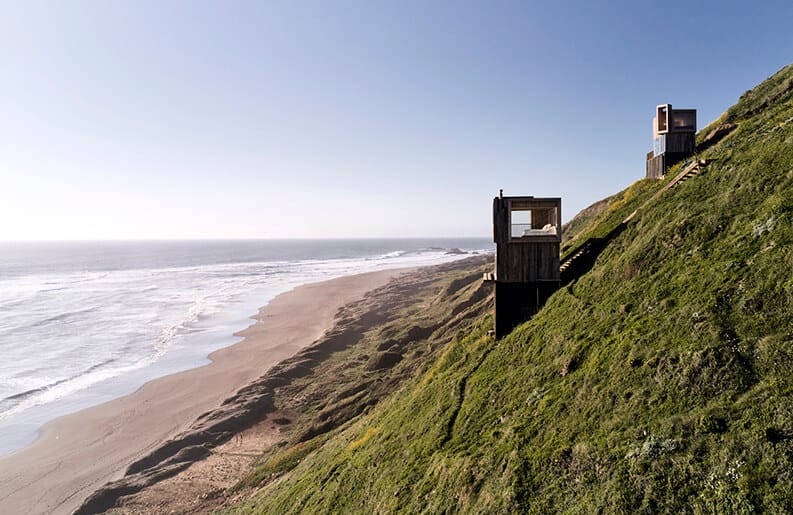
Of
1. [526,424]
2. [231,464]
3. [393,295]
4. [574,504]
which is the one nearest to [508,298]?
[526,424]

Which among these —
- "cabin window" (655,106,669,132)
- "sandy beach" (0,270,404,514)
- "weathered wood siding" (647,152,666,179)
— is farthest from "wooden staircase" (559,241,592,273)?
"sandy beach" (0,270,404,514)

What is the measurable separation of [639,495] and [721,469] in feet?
4.84

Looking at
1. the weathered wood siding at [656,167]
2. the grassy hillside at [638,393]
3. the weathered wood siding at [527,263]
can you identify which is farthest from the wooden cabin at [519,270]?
the weathered wood siding at [656,167]

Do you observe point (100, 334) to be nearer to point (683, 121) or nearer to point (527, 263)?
point (527, 263)

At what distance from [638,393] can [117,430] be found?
39.1 meters

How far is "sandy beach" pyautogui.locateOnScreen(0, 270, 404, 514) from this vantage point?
2612cm

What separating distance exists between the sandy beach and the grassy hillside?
15.7 metres

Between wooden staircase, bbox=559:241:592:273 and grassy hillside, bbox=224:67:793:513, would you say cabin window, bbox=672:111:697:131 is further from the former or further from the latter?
wooden staircase, bbox=559:241:592:273

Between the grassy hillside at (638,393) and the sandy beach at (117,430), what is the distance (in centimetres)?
1572

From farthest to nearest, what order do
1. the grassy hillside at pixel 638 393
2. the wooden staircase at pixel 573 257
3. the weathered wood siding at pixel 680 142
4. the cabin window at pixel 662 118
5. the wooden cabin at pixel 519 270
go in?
the cabin window at pixel 662 118, the weathered wood siding at pixel 680 142, the wooden staircase at pixel 573 257, the wooden cabin at pixel 519 270, the grassy hillside at pixel 638 393

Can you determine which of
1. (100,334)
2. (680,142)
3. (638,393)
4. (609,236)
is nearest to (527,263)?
(609,236)

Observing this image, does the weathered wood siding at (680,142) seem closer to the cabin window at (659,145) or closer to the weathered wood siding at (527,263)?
the cabin window at (659,145)

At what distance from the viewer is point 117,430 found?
32938 mm

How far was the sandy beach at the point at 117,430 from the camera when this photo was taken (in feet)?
85.7
